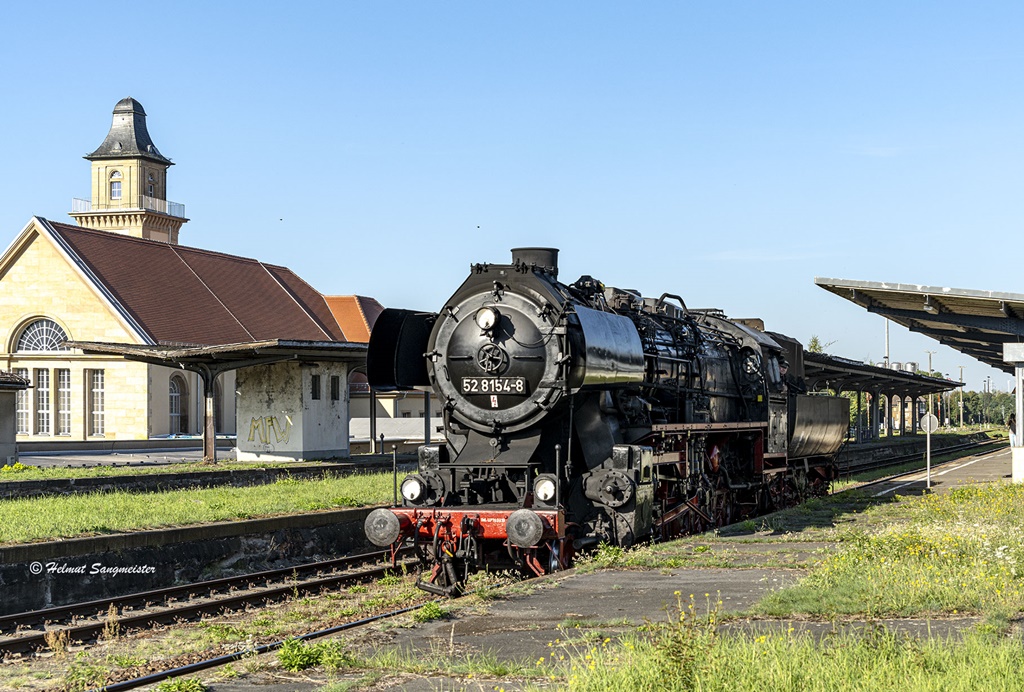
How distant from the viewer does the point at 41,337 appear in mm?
48156

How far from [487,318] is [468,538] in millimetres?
2824

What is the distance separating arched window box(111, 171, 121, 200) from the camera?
2867 inches

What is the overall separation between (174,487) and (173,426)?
1088 inches

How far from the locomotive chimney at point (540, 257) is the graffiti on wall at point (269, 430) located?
18.0 meters

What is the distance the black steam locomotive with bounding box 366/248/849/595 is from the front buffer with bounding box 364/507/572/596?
0.06 feet

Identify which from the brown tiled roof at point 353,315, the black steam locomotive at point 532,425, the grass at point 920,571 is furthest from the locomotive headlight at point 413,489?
the brown tiled roof at point 353,315

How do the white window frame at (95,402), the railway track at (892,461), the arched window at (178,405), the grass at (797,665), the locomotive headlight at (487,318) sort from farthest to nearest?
1. the arched window at (178,405)
2. the white window frame at (95,402)
3. the railway track at (892,461)
4. the locomotive headlight at (487,318)
5. the grass at (797,665)

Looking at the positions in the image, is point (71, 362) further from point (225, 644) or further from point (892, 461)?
point (225, 644)

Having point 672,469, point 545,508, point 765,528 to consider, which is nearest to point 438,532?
point 545,508

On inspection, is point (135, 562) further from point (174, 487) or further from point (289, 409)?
point (289, 409)

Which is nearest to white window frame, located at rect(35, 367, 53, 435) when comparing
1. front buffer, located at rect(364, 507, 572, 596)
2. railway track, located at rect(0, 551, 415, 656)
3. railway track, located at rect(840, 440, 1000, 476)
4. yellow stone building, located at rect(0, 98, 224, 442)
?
yellow stone building, located at rect(0, 98, 224, 442)

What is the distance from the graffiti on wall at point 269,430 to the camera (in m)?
31.5

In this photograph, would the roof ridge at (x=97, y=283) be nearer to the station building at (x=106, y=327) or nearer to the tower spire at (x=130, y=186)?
the station building at (x=106, y=327)

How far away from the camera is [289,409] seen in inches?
1238
